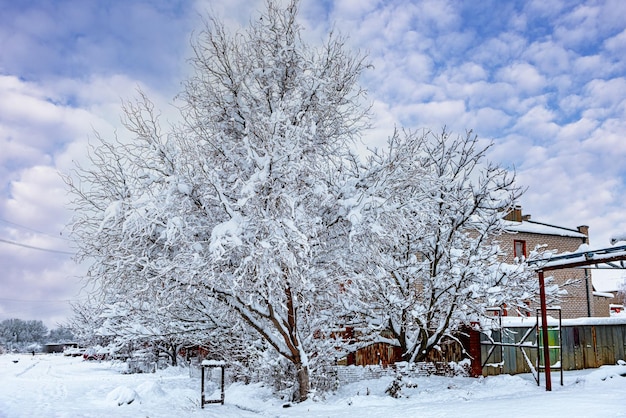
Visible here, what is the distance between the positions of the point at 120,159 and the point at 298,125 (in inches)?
145

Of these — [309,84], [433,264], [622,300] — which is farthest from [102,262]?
[622,300]

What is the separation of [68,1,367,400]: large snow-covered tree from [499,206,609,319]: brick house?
60.0 feet

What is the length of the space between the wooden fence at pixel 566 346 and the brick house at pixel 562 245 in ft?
25.6

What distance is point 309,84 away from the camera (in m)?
11.0

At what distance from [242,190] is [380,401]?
5.91 m

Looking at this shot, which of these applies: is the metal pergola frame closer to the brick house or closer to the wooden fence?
the wooden fence

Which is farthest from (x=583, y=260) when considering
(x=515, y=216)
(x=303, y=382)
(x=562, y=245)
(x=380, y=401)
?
(x=562, y=245)

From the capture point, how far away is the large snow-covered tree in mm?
8961

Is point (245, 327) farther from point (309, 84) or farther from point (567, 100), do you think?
point (567, 100)

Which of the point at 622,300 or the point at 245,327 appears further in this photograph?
the point at 622,300

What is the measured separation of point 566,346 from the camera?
56.6 feet

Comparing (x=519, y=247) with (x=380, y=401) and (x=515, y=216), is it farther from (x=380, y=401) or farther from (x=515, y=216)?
(x=380, y=401)

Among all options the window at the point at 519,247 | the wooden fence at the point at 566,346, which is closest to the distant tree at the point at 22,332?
the window at the point at 519,247

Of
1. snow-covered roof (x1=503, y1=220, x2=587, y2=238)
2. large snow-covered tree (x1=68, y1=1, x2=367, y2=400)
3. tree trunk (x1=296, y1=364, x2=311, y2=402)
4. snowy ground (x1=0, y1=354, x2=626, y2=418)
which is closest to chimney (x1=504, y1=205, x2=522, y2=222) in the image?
snow-covered roof (x1=503, y1=220, x2=587, y2=238)
